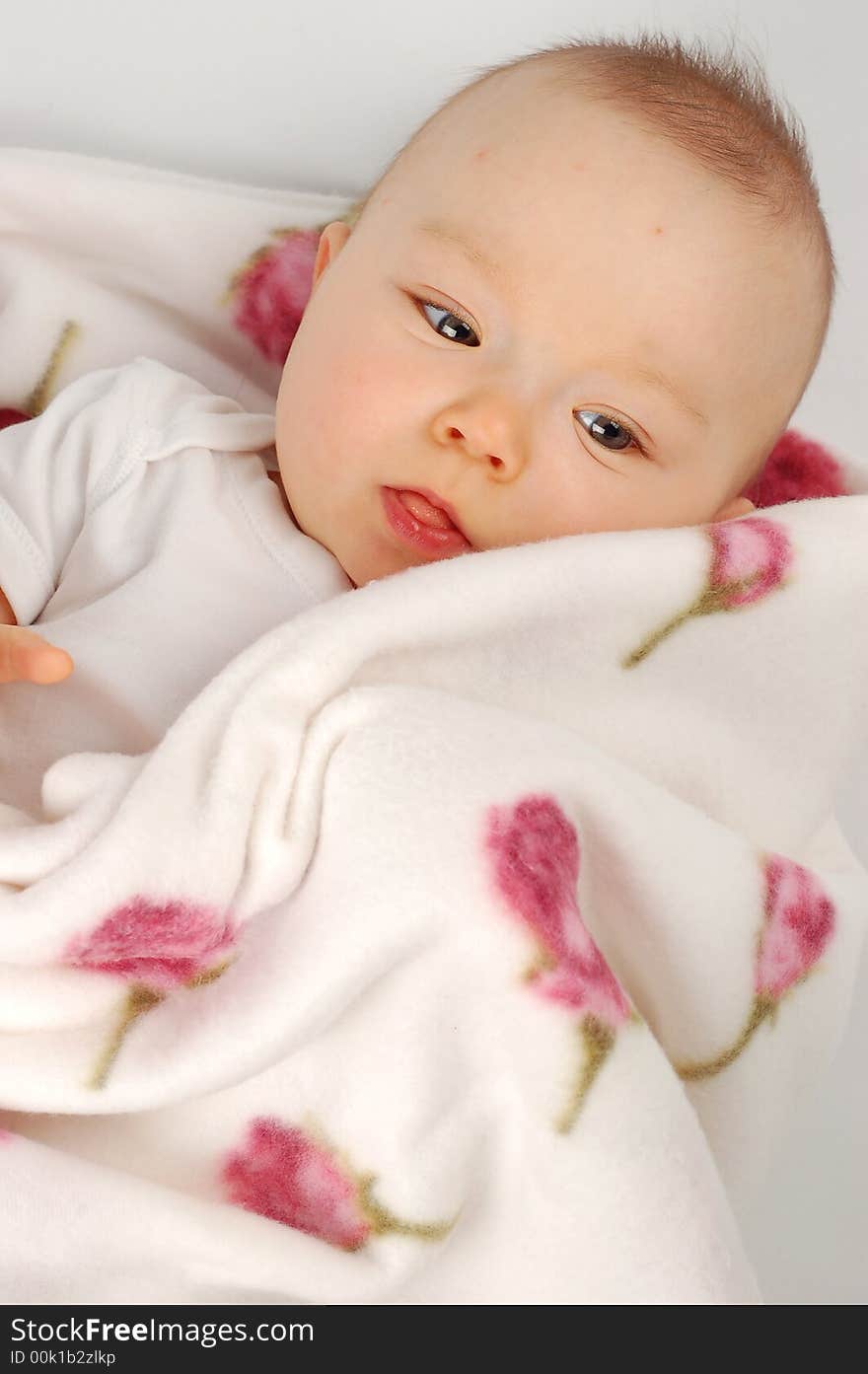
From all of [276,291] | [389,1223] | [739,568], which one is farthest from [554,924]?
[276,291]

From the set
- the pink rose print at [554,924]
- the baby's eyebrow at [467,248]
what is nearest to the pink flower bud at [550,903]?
the pink rose print at [554,924]

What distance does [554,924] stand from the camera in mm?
857

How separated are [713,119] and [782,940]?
0.55 m

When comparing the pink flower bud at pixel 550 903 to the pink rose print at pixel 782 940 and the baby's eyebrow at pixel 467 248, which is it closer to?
the pink rose print at pixel 782 940

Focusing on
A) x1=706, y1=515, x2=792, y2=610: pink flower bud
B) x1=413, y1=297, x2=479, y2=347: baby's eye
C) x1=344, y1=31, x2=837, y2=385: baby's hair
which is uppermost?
x1=344, y1=31, x2=837, y2=385: baby's hair

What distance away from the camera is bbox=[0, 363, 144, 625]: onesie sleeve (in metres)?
1.08

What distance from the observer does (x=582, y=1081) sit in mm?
840

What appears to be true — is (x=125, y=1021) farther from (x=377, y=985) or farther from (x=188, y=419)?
(x=188, y=419)

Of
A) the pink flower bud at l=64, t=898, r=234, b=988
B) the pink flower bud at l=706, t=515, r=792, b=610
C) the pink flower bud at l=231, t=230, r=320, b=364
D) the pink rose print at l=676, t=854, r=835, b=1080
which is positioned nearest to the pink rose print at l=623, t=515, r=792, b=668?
Answer: the pink flower bud at l=706, t=515, r=792, b=610

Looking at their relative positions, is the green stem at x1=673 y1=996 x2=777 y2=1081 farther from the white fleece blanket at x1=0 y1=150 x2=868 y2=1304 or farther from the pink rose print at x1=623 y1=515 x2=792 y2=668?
the pink rose print at x1=623 y1=515 x2=792 y2=668

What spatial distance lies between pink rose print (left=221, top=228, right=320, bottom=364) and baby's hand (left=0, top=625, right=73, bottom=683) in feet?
1.56

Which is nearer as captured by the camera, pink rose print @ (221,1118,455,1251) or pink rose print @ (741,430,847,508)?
pink rose print @ (221,1118,455,1251)

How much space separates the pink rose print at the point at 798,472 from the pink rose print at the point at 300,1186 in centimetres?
63
